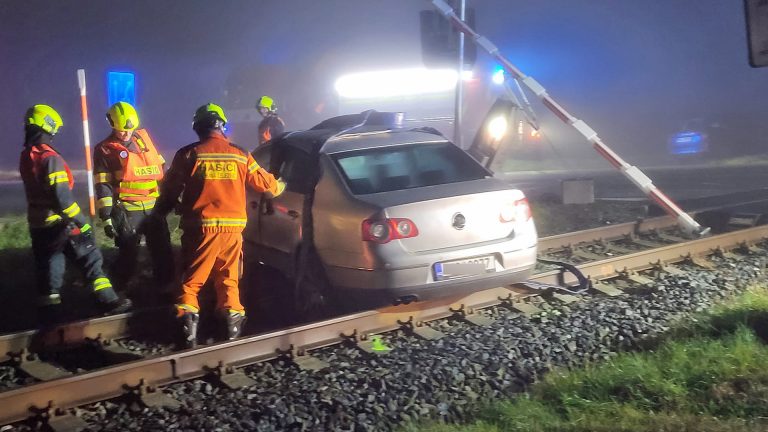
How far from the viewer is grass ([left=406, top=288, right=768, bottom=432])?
399 centimetres

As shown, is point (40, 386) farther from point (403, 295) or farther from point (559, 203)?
point (559, 203)

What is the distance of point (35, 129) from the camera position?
5863 mm

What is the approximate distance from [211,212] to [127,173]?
5.35 ft

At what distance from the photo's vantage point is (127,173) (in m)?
6.69

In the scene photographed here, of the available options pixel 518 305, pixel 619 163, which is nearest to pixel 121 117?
pixel 518 305

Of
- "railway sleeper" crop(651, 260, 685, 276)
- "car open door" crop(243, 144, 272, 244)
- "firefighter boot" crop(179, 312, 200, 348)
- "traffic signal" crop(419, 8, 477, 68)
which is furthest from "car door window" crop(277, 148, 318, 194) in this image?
"traffic signal" crop(419, 8, 477, 68)

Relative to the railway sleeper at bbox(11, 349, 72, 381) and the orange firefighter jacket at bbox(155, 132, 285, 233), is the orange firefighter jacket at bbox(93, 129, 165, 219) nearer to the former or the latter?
the orange firefighter jacket at bbox(155, 132, 285, 233)

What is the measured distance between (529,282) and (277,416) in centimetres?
334

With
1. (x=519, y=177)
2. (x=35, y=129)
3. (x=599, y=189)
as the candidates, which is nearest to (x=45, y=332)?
(x=35, y=129)

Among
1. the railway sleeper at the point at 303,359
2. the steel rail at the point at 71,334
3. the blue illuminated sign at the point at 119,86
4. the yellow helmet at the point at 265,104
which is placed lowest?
the railway sleeper at the point at 303,359

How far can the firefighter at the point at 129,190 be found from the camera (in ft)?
21.6

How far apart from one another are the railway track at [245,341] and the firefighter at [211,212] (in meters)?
0.57

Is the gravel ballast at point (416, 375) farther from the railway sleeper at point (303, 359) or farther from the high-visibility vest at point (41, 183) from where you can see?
the high-visibility vest at point (41, 183)

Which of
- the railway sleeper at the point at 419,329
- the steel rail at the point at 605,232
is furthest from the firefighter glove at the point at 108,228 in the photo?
the steel rail at the point at 605,232
